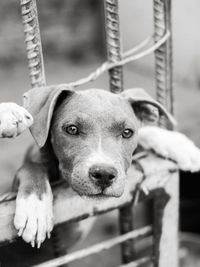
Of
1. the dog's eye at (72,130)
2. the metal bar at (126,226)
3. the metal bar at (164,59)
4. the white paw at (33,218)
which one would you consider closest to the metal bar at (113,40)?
the metal bar at (164,59)

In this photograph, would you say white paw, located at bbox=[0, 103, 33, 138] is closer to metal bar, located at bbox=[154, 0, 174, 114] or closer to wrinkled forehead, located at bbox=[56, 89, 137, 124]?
wrinkled forehead, located at bbox=[56, 89, 137, 124]

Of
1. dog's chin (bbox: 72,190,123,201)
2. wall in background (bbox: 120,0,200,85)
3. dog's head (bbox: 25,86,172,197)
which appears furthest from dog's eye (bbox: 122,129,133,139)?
wall in background (bbox: 120,0,200,85)

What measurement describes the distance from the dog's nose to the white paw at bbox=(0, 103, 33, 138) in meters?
0.30

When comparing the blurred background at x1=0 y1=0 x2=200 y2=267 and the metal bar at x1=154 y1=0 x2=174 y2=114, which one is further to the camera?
the blurred background at x1=0 y1=0 x2=200 y2=267

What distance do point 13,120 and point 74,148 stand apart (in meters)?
0.30

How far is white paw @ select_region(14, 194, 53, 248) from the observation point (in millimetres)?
1880

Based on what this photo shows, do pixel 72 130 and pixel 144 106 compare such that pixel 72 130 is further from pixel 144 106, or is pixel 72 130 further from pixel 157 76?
pixel 157 76

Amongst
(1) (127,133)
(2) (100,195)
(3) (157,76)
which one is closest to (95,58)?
(3) (157,76)

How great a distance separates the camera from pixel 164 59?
2520 mm

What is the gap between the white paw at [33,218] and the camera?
1880 mm

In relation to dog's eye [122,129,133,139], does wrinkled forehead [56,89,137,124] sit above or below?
above

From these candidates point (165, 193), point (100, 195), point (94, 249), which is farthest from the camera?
point (165, 193)

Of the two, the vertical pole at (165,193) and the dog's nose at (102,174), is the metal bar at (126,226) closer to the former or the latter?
the vertical pole at (165,193)

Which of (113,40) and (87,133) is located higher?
(113,40)
